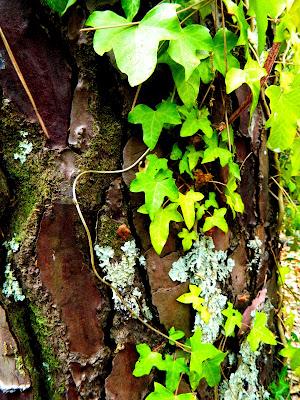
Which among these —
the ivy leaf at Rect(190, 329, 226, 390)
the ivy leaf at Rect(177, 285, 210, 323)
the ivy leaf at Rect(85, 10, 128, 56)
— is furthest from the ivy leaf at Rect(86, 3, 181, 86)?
the ivy leaf at Rect(190, 329, 226, 390)

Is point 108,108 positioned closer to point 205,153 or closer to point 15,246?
point 205,153

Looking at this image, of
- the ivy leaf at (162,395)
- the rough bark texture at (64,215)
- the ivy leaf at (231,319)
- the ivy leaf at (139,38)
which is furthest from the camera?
the ivy leaf at (231,319)

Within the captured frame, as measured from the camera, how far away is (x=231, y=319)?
3.57ft

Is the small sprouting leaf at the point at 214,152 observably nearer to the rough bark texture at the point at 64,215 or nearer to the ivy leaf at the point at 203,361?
the rough bark texture at the point at 64,215

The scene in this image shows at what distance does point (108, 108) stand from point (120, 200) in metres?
0.21

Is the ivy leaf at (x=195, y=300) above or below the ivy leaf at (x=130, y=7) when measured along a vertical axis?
below

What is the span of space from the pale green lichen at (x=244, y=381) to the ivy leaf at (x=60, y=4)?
1015mm

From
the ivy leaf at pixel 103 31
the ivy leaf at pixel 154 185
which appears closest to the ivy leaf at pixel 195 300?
the ivy leaf at pixel 154 185

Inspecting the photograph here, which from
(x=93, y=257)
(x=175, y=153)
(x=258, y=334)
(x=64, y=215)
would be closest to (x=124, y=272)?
(x=93, y=257)

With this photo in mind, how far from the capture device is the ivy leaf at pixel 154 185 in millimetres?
889

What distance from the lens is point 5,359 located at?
0.89 m

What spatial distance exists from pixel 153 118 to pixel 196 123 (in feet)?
0.39

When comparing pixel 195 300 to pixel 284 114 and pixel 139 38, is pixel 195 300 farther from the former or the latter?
pixel 139 38

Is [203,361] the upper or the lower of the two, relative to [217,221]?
lower
